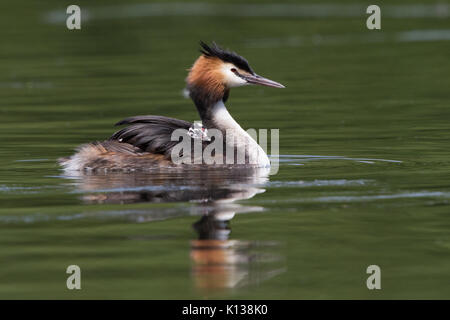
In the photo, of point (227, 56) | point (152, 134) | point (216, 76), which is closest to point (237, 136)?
point (216, 76)

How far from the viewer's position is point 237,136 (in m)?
11.6

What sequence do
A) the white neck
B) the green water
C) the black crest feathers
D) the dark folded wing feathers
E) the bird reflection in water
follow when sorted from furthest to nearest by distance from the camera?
the black crest feathers
the white neck
the dark folded wing feathers
the bird reflection in water
the green water

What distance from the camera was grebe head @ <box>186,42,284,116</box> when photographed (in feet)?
38.1

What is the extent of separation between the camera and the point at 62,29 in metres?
31.4

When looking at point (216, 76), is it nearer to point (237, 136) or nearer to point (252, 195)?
point (237, 136)

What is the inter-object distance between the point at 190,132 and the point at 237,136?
2.29 feet

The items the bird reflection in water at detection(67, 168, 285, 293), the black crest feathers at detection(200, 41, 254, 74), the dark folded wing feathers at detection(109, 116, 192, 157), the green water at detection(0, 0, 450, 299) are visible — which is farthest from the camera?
the black crest feathers at detection(200, 41, 254, 74)

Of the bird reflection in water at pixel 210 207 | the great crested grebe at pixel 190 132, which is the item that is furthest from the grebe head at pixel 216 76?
the bird reflection in water at pixel 210 207

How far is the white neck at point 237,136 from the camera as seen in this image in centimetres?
1144

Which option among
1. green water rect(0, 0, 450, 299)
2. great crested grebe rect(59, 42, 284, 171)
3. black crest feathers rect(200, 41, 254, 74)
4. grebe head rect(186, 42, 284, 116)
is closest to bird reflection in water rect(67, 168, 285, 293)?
green water rect(0, 0, 450, 299)

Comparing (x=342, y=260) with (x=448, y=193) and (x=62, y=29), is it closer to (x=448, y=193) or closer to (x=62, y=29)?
(x=448, y=193)

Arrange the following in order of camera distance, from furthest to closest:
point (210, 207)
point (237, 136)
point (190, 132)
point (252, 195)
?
point (237, 136) → point (190, 132) → point (252, 195) → point (210, 207)

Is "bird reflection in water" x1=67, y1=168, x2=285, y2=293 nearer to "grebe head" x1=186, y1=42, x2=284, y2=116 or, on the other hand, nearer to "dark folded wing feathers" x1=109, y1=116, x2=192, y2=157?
"dark folded wing feathers" x1=109, y1=116, x2=192, y2=157

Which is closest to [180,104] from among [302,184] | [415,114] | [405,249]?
[415,114]
